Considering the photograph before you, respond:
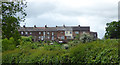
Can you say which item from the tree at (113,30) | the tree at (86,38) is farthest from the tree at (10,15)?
the tree at (113,30)

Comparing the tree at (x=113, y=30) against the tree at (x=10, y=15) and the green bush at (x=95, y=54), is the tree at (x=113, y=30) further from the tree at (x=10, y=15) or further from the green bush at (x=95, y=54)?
the green bush at (x=95, y=54)

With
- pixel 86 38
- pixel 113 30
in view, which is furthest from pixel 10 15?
pixel 113 30

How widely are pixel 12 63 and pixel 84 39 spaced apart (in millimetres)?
7054

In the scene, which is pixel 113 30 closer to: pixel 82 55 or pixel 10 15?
pixel 10 15

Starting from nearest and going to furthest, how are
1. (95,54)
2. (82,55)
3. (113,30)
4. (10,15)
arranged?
(95,54) < (82,55) < (10,15) < (113,30)

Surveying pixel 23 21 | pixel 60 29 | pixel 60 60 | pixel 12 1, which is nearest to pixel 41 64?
pixel 60 60

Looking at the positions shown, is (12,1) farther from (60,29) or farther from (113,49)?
(60,29)

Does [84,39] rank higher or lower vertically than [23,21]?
lower

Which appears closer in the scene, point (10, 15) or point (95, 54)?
point (95, 54)

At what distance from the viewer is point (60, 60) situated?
257 inches

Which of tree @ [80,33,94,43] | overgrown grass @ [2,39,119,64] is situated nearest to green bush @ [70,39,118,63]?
overgrown grass @ [2,39,119,64]

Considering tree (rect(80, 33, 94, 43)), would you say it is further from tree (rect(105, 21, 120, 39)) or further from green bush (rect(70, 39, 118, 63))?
tree (rect(105, 21, 120, 39))

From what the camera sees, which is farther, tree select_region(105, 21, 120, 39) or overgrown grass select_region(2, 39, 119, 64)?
tree select_region(105, 21, 120, 39)

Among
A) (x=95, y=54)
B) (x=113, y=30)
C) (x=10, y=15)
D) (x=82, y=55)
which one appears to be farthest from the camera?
(x=113, y=30)
